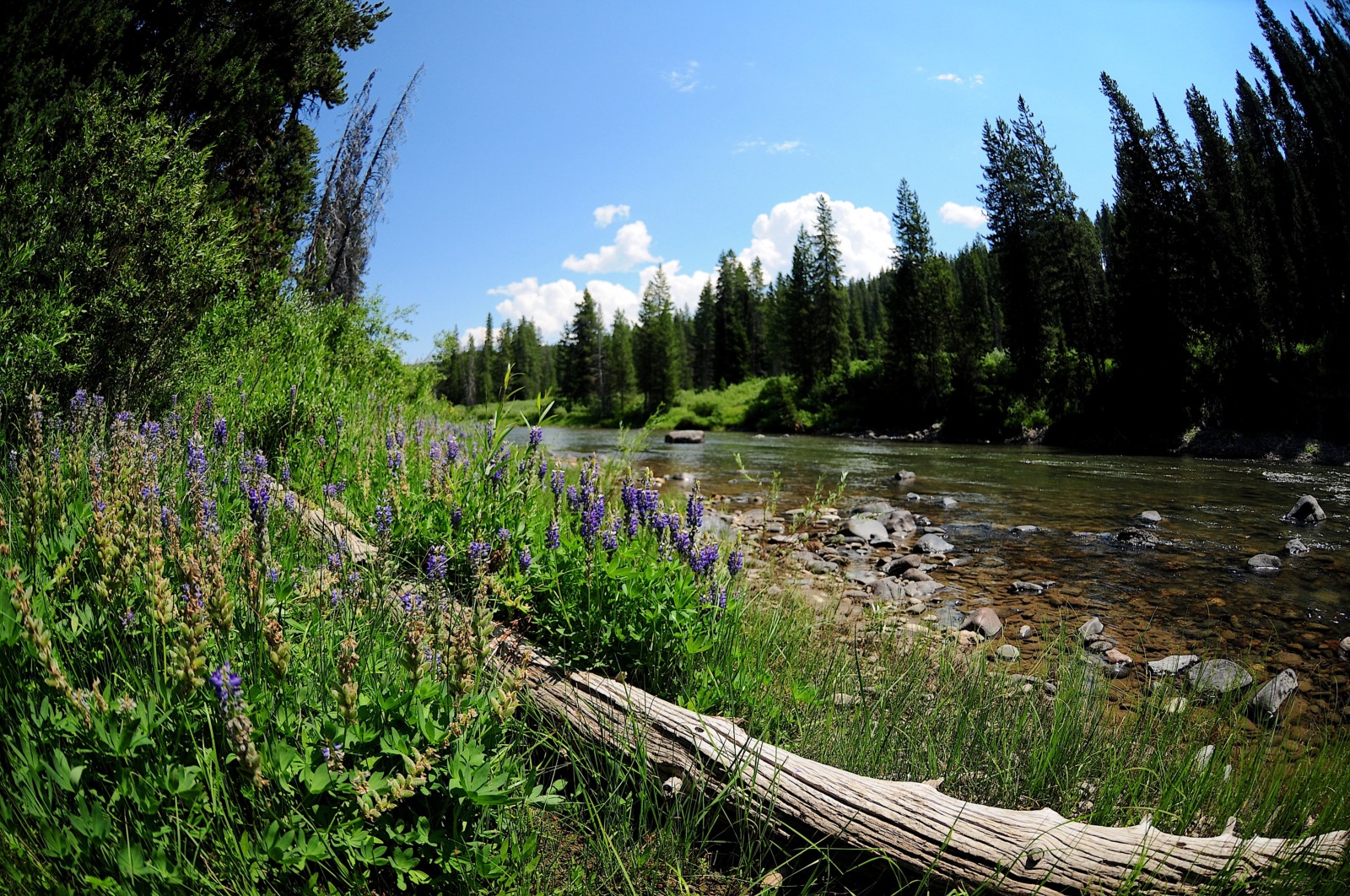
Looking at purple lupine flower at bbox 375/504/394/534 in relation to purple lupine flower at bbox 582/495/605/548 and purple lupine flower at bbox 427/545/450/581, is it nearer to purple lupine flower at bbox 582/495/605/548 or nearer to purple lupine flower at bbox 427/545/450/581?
purple lupine flower at bbox 427/545/450/581

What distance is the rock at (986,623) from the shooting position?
5732 millimetres

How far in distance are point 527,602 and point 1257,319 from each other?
2997 cm

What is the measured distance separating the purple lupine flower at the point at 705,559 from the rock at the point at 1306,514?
11.1 m

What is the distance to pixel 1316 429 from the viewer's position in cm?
1862

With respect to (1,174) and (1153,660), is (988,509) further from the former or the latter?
(1,174)

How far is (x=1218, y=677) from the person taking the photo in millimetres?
4637

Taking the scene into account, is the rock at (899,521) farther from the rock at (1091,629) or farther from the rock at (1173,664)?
the rock at (1173,664)

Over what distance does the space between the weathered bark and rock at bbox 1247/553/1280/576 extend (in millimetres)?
6718

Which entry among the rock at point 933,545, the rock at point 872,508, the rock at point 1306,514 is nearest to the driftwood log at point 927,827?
the rock at point 933,545

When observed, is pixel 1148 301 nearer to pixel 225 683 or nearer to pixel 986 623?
pixel 986 623

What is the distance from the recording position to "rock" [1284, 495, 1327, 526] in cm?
945

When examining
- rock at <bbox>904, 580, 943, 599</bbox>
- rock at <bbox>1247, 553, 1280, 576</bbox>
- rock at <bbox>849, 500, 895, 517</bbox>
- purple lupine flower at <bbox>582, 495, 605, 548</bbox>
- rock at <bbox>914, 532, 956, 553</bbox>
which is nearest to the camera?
purple lupine flower at <bbox>582, 495, 605, 548</bbox>

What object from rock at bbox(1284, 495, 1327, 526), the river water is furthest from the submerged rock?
rock at bbox(1284, 495, 1327, 526)

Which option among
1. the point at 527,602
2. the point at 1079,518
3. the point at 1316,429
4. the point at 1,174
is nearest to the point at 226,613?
the point at 527,602
